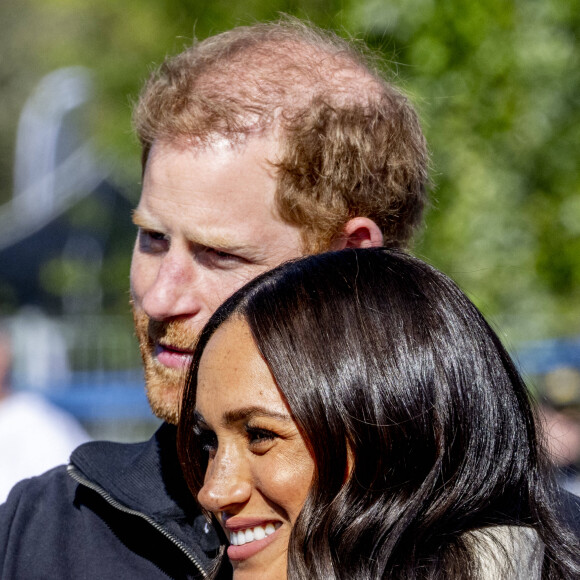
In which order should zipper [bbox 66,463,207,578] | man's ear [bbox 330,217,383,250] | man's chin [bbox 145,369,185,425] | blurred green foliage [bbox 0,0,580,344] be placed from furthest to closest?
blurred green foliage [bbox 0,0,580,344]
man's ear [bbox 330,217,383,250]
man's chin [bbox 145,369,185,425]
zipper [bbox 66,463,207,578]

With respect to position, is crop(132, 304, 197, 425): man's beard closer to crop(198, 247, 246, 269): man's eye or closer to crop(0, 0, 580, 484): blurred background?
crop(198, 247, 246, 269): man's eye

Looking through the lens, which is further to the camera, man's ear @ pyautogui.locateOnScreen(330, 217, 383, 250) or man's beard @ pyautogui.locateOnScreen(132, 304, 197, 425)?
man's ear @ pyautogui.locateOnScreen(330, 217, 383, 250)

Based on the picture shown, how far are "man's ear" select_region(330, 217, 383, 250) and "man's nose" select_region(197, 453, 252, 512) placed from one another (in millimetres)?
783

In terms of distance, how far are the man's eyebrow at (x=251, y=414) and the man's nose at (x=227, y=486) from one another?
8cm

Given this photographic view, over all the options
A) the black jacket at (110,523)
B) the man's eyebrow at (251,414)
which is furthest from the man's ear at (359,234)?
the man's eyebrow at (251,414)

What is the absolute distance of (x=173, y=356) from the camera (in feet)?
7.74

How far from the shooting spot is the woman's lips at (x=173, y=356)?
7.67 ft

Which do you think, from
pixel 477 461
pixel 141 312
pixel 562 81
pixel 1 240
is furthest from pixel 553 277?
pixel 1 240

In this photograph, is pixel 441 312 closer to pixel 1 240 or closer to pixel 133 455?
pixel 133 455

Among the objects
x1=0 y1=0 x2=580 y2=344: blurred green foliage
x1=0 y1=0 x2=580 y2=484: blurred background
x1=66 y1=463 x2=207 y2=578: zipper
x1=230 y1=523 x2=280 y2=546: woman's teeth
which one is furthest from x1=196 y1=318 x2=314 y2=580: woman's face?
x1=0 y1=0 x2=580 y2=344: blurred green foliage

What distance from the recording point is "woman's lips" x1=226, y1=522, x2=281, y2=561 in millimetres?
1794

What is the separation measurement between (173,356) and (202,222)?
0.32 meters

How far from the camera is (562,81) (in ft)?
Result: 16.8

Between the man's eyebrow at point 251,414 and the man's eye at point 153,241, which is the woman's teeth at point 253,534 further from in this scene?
the man's eye at point 153,241
